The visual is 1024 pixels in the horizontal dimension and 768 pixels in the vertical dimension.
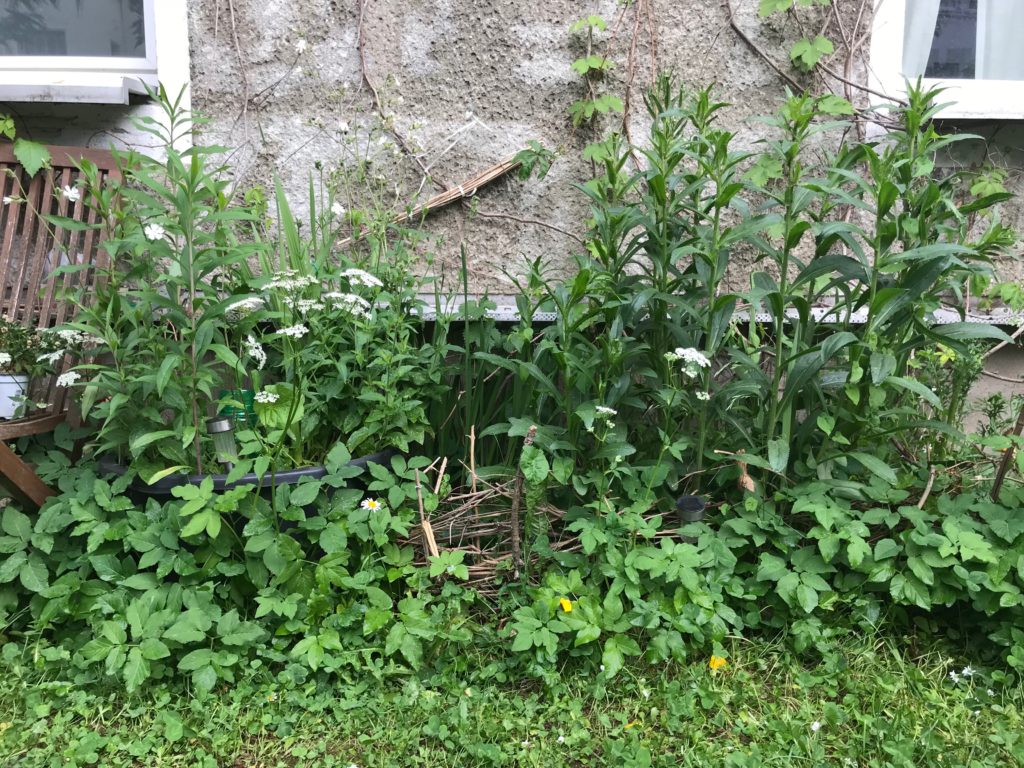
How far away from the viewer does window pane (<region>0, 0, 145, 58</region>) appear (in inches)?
122

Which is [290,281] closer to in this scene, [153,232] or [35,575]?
[153,232]

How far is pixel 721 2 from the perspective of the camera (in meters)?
3.12

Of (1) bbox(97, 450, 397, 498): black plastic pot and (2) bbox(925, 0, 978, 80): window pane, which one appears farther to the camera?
(2) bbox(925, 0, 978, 80): window pane

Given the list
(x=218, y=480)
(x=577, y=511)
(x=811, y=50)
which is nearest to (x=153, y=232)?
(x=218, y=480)

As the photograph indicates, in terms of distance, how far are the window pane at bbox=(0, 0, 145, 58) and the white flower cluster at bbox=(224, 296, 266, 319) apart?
61.8 inches

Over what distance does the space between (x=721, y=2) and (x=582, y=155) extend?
0.91m

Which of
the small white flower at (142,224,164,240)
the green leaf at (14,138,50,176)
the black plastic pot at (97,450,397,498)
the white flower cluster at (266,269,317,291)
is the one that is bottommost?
the black plastic pot at (97,450,397,498)

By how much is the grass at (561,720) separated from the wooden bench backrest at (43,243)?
4.09ft

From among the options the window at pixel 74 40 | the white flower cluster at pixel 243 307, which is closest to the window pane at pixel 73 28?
the window at pixel 74 40

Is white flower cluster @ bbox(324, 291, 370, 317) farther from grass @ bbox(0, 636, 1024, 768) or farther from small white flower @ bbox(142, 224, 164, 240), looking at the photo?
Result: grass @ bbox(0, 636, 1024, 768)

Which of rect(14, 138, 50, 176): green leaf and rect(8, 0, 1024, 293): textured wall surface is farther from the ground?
rect(8, 0, 1024, 293): textured wall surface

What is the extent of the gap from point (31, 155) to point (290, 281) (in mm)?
1429

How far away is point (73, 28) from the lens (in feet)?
10.2

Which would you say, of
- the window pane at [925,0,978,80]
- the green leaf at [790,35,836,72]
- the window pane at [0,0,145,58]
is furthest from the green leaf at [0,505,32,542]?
the window pane at [925,0,978,80]
